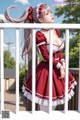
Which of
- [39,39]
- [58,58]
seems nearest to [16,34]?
[39,39]

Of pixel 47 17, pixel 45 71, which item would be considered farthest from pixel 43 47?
pixel 47 17

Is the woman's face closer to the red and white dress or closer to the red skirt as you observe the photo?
the red and white dress

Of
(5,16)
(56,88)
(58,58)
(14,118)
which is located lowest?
(14,118)

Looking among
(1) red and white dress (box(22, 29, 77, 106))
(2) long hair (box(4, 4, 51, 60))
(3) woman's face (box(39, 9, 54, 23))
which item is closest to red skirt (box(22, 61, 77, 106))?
(1) red and white dress (box(22, 29, 77, 106))

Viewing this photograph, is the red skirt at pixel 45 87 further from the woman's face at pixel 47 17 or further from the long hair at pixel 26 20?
the woman's face at pixel 47 17

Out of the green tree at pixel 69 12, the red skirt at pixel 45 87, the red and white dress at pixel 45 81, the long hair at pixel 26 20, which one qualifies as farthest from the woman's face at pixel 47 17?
the green tree at pixel 69 12

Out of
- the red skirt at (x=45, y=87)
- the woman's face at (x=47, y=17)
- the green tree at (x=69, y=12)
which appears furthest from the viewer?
the green tree at (x=69, y=12)

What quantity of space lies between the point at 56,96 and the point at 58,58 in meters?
0.28

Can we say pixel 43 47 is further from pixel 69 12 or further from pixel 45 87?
pixel 69 12

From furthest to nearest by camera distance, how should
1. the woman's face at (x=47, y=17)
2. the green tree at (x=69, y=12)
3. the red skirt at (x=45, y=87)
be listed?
the green tree at (x=69, y=12) → the woman's face at (x=47, y=17) → the red skirt at (x=45, y=87)

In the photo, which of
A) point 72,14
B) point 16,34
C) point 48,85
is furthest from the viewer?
point 72,14

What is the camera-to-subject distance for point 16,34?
193cm

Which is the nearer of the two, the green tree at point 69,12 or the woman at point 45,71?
the woman at point 45,71

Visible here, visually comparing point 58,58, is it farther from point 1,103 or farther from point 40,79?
point 1,103
